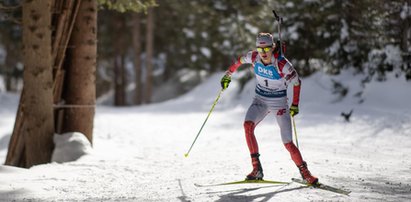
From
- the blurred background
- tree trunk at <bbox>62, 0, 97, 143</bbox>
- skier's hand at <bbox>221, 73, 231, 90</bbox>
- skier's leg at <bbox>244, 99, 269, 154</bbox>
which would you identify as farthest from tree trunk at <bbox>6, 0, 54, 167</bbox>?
skier's leg at <bbox>244, 99, 269, 154</bbox>

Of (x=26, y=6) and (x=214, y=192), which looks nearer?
(x=214, y=192)

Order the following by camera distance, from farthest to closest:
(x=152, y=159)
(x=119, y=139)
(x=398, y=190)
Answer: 1. (x=119, y=139)
2. (x=152, y=159)
3. (x=398, y=190)

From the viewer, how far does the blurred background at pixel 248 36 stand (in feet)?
48.5

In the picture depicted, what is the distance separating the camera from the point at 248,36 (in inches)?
817

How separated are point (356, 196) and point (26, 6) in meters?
6.59

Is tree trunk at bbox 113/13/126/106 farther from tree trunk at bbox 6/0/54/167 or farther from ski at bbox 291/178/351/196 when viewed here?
ski at bbox 291/178/351/196

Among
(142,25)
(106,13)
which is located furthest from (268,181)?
(142,25)

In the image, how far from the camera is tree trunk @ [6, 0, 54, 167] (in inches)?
371

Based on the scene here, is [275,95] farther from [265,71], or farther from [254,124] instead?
[254,124]

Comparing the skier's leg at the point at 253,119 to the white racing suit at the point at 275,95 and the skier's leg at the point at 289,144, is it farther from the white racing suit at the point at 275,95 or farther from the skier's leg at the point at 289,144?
the skier's leg at the point at 289,144

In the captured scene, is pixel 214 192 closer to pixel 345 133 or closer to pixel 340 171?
pixel 340 171

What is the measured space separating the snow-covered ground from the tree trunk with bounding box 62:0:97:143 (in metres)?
0.76

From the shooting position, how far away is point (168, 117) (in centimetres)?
1792

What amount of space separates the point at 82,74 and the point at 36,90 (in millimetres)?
1183
